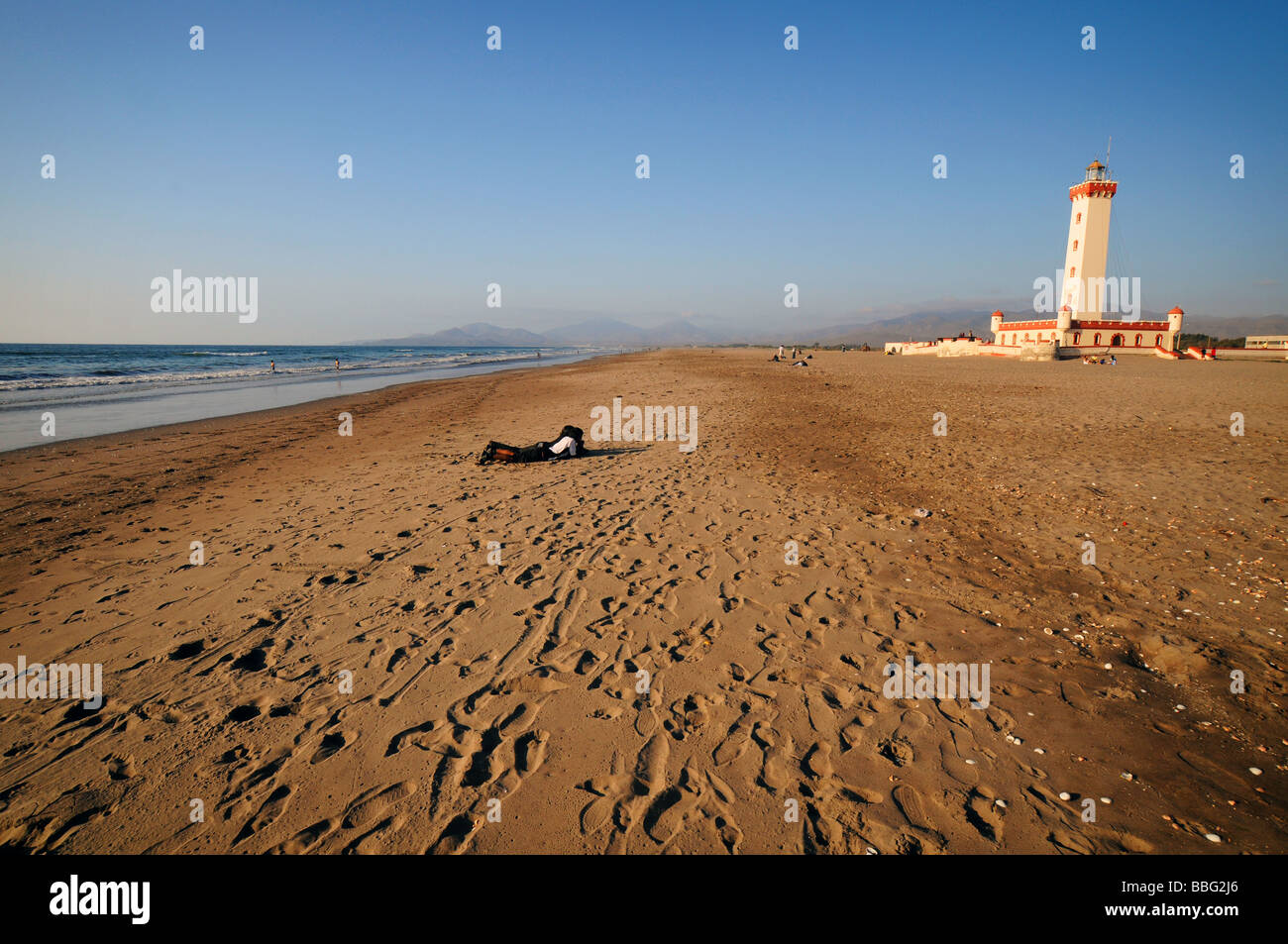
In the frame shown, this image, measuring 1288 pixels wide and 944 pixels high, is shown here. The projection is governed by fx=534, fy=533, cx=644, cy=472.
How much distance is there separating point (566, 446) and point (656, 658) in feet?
23.1

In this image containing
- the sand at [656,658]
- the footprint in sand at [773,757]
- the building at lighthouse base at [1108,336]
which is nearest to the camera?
the sand at [656,658]

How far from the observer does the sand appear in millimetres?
2955

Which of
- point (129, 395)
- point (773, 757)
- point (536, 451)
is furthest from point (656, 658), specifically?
point (129, 395)

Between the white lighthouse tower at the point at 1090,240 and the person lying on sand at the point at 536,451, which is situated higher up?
the white lighthouse tower at the point at 1090,240

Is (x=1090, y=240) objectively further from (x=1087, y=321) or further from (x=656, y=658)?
(x=656, y=658)

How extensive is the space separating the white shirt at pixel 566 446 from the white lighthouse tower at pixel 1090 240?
155 ft

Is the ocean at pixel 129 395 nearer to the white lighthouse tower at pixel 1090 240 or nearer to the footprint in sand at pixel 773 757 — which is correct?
the footprint in sand at pixel 773 757

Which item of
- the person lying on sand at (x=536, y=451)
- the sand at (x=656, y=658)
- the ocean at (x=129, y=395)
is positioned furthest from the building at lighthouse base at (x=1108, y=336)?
the ocean at (x=129, y=395)

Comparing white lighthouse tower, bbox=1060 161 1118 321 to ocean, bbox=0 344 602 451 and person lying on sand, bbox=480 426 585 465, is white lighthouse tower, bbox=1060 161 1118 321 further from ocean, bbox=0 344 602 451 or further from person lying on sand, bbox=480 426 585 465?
ocean, bbox=0 344 602 451

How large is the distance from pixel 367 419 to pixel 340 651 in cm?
1498

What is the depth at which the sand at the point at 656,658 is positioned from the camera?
9.70 feet

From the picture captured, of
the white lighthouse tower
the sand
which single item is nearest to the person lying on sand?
the sand

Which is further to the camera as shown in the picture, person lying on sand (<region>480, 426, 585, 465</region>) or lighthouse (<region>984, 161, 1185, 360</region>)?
lighthouse (<region>984, 161, 1185, 360</region>)

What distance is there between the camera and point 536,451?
422 inches
